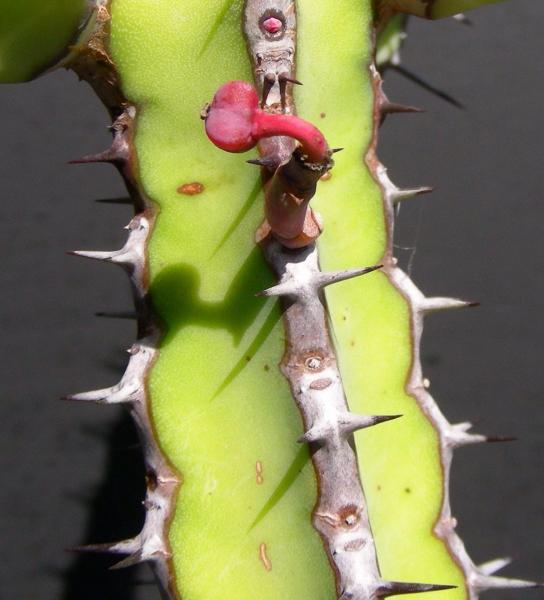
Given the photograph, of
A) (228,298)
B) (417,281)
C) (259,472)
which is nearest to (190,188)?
(228,298)

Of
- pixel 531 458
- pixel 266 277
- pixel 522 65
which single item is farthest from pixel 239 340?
pixel 522 65

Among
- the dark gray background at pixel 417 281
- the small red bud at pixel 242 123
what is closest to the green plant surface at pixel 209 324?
the small red bud at pixel 242 123

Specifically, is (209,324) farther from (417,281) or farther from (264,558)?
(417,281)

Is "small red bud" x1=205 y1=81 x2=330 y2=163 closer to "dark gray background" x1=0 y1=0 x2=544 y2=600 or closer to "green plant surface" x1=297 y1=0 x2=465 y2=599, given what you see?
"green plant surface" x1=297 y1=0 x2=465 y2=599

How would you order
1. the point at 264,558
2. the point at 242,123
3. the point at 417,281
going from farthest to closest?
the point at 417,281 → the point at 264,558 → the point at 242,123

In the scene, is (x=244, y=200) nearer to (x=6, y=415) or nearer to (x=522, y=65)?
(x=6, y=415)

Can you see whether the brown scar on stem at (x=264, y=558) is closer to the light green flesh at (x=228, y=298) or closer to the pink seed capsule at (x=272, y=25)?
the light green flesh at (x=228, y=298)
